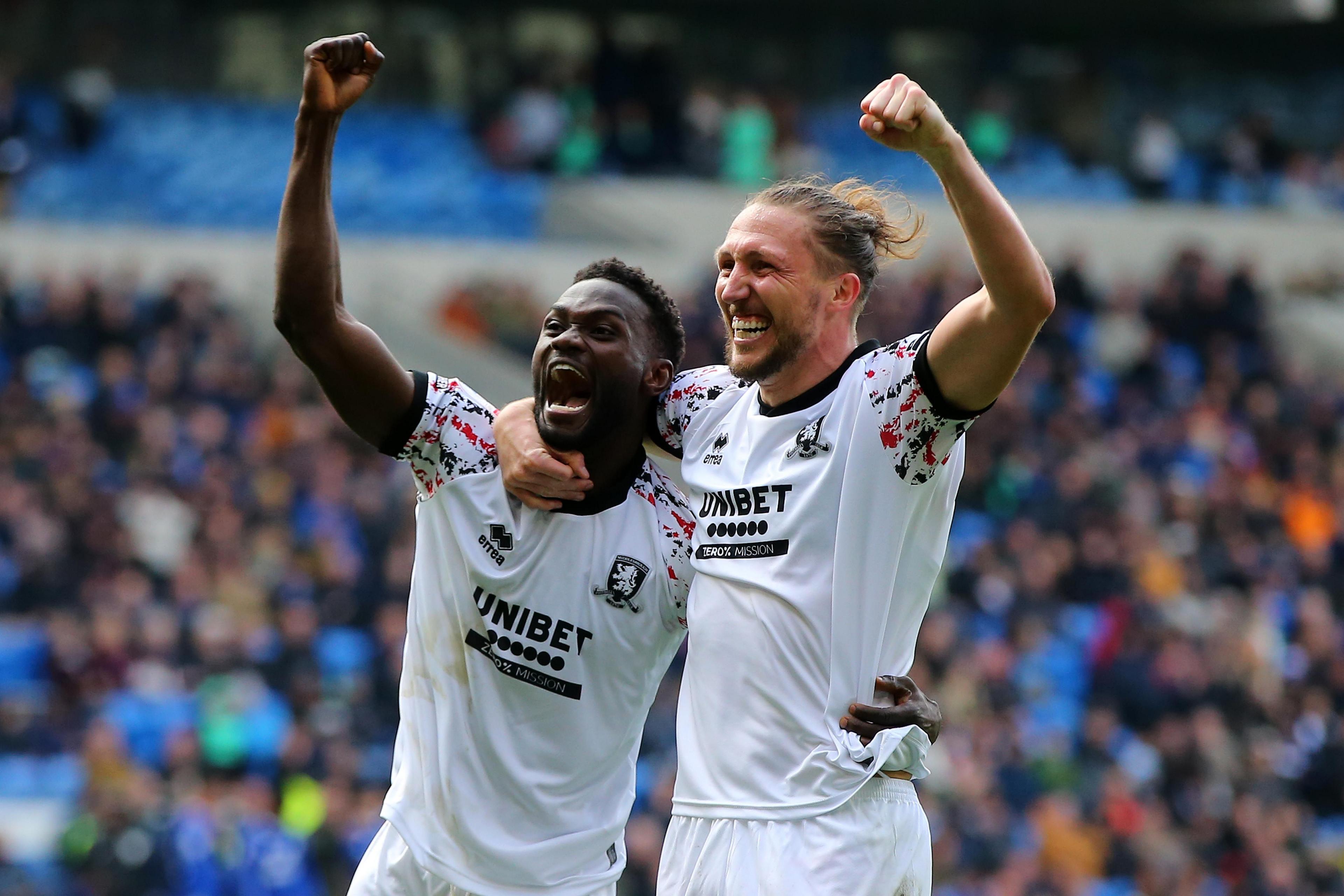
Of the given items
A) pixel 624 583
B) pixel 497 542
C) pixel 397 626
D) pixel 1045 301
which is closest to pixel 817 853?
pixel 624 583

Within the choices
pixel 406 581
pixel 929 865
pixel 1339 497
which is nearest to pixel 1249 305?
pixel 1339 497

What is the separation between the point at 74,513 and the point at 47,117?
8.45 metres

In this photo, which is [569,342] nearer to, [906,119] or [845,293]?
[845,293]

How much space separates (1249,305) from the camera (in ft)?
65.3

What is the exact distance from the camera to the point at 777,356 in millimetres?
4312

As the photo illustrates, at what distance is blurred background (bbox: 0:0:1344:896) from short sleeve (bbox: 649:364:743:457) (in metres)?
6.48

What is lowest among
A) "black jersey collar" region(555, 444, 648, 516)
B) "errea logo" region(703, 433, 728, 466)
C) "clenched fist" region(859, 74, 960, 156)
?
"black jersey collar" region(555, 444, 648, 516)

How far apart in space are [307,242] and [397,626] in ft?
26.8

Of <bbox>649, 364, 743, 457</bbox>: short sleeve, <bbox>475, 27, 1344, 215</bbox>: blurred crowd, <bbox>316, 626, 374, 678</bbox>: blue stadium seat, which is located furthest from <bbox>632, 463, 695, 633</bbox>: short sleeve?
<bbox>475, 27, 1344, 215</bbox>: blurred crowd

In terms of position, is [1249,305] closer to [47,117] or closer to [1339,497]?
[1339,497]

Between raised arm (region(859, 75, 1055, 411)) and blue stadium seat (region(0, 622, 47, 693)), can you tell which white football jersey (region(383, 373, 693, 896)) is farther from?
blue stadium seat (region(0, 622, 47, 693))

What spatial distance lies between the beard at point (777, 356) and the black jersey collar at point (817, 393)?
0.09 meters

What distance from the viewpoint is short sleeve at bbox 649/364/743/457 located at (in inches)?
182

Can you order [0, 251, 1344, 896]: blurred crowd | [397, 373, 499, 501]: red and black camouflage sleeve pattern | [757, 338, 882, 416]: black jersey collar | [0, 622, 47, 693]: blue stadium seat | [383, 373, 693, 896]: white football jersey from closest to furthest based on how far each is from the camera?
1. [757, 338, 882, 416]: black jersey collar
2. [383, 373, 693, 896]: white football jersey
3. [397, 373, 499, 501]: red and black camouflage sleeve pattern
4. [0, 251, 1344, 896]: blurred crowd
5. [0, 622, 47, 693]: blue stadium seat
